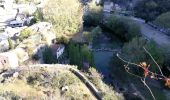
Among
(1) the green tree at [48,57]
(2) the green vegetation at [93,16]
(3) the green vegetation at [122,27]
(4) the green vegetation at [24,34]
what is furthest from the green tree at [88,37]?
(1) the green tree at [48,57]

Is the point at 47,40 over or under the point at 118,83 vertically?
over

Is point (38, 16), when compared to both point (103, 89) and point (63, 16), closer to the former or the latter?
point (63, 16)

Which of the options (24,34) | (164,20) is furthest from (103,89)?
(164,20)

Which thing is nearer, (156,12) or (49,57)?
(49,57)

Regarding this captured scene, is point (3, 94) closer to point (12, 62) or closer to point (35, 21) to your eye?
→ point (12, 62)

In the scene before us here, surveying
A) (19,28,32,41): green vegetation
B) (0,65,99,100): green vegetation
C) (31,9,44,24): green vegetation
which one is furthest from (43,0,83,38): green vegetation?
(0,65,99,100): green vegetation

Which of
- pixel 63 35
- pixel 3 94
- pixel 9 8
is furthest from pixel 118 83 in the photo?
pixel 9 8

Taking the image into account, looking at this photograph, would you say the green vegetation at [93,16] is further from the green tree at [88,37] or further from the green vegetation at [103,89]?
the green vegetation at [103,89]
